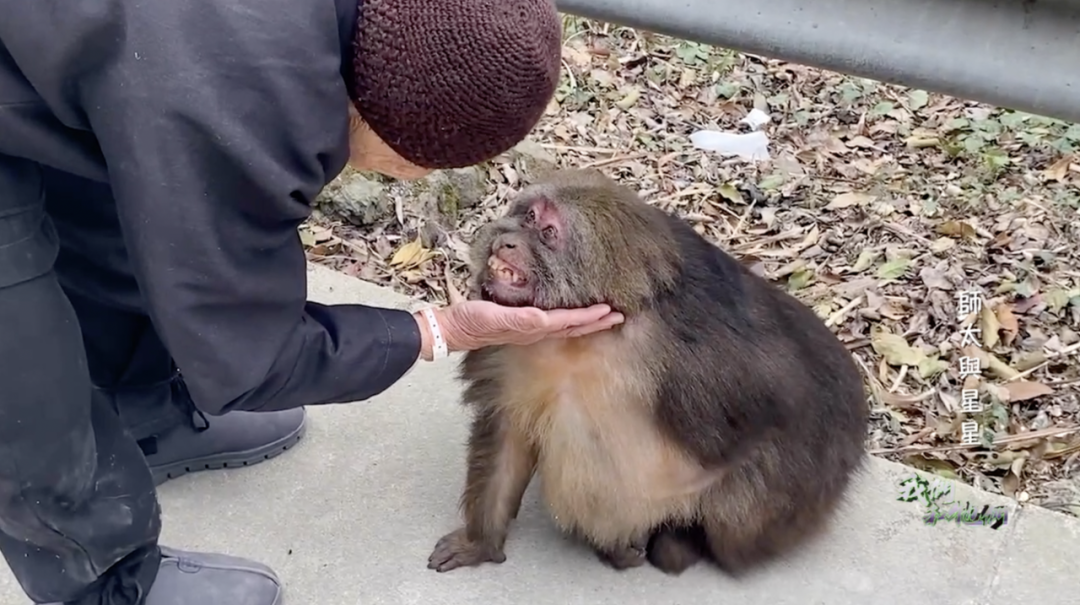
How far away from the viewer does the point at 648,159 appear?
543 cm

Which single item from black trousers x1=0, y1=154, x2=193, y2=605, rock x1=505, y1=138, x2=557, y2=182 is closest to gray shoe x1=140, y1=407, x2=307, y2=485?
black trousers x1=0, y1=154, x2=193, y2=605

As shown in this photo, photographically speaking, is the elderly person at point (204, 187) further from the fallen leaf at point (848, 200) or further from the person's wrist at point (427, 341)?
the fallen leaf at point (848, 200)

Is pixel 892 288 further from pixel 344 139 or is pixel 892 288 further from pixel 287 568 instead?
pixel 344 139

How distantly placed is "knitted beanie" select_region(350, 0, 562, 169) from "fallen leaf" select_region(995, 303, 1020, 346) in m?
2.90

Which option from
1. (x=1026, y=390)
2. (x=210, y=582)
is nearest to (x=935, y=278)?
(x=1026, y=390)

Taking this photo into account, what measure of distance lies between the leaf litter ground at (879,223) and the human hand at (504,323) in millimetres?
1645

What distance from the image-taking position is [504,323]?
267 centimetres

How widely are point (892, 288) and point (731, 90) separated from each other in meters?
1.60

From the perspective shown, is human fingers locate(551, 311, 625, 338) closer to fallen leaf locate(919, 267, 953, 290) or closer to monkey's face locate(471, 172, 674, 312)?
monkey's face locate(471, 172, 674, 312)

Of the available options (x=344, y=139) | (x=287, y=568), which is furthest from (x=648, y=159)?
(x=344, y=139)

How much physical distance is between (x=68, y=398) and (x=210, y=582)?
2.52ft

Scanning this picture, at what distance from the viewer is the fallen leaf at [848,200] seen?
5133mm

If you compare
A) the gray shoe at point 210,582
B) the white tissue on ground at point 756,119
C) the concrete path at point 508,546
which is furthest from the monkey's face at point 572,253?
the white tissue on ground at point 756,119

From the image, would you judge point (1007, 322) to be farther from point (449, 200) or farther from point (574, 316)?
point (574, 316)
